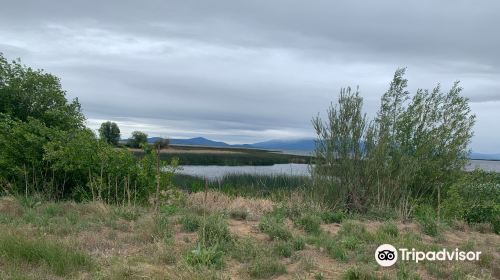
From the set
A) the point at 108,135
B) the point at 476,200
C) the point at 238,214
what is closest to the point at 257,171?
the point at 108,135

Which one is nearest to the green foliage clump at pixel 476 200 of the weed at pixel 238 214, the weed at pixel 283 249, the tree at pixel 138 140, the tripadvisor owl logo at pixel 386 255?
the tripadvisor owl logo at pixel 386 255

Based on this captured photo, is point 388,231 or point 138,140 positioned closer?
point 388,231

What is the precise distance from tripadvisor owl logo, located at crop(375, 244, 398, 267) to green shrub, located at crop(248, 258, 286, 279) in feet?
3.89

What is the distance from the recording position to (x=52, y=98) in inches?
619

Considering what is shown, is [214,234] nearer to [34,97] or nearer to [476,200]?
[476,200]

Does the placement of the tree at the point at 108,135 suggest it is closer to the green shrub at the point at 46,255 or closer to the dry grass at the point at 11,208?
the dry grass at the point at 11,208

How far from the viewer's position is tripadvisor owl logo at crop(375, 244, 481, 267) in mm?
5562

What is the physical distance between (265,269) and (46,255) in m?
2.58

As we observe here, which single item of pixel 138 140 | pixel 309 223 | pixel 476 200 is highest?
pixel 138 140

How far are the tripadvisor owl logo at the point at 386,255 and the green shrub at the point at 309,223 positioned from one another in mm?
1353

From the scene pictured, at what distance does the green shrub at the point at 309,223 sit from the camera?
7.15 m

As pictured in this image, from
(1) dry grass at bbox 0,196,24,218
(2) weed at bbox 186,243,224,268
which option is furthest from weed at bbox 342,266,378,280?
(1) dry grass at bbox 0,196,24,218

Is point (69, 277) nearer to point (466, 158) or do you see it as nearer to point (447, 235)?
point (447, 235)

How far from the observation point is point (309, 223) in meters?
7.34
